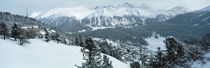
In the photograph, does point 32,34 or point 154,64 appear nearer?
point 154,64

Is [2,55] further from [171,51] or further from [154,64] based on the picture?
[171,51]

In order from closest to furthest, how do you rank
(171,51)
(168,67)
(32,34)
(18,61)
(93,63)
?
(93,63) < (171,51) < (168,67) < (18,61) < (32,34)

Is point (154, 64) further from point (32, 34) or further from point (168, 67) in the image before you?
point (32, 34)

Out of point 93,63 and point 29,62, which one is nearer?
point 93,63

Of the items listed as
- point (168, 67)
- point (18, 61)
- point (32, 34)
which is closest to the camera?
point (168, 67)

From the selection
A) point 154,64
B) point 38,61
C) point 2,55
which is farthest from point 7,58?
point 154,64

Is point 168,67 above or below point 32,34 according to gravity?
below

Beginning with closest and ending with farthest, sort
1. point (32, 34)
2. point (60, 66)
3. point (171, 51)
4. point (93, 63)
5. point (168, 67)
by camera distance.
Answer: point (93, 63) < point (171, 51) < point (168, 67) < point (60, 66) < point (32, 34)

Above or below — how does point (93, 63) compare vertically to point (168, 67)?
above

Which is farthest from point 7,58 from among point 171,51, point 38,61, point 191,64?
point 191,64
